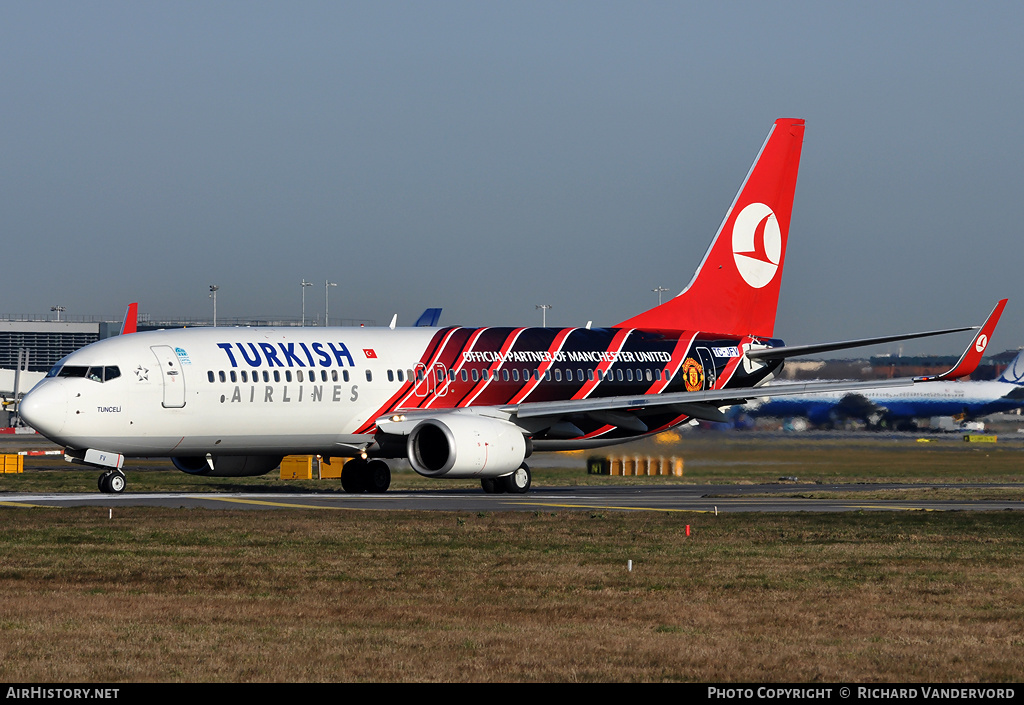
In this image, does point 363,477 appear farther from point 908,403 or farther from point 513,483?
point 908,403

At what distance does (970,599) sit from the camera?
16031 millimetres

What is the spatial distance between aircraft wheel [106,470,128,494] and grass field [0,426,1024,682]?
6317 millimetres

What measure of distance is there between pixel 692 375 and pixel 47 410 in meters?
17.8

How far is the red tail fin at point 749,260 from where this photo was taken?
1668 inches

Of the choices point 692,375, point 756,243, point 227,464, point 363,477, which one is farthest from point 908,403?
point 227,464

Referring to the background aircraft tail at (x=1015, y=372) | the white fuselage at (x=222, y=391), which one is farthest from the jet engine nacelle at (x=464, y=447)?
the background aircraft tail at (x=1015, y=372)

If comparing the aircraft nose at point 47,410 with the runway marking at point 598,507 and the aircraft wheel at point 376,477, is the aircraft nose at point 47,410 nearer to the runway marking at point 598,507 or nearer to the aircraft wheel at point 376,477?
the aircraft wheel at point 376,477

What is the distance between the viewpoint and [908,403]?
2972 inches

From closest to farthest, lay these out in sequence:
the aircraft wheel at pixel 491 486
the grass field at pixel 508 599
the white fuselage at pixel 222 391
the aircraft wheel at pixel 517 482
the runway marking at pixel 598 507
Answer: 1. the grass field at pixel 508 599
2. the runway marking at pixel 598 507
3. the white fuselage at pixel 222 391
4. the aircraft wheel at pixel 517 482
5. the aircraft wheel at pixel 491 486

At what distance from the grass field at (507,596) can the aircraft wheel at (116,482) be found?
6317 millimetres

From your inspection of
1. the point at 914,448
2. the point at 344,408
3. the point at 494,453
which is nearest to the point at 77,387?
the point at 344,408

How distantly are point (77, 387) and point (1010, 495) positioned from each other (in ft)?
72.8

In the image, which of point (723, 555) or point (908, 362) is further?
Answer: point (908, 362)

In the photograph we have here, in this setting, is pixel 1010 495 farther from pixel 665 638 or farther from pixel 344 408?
pixel 665 638
